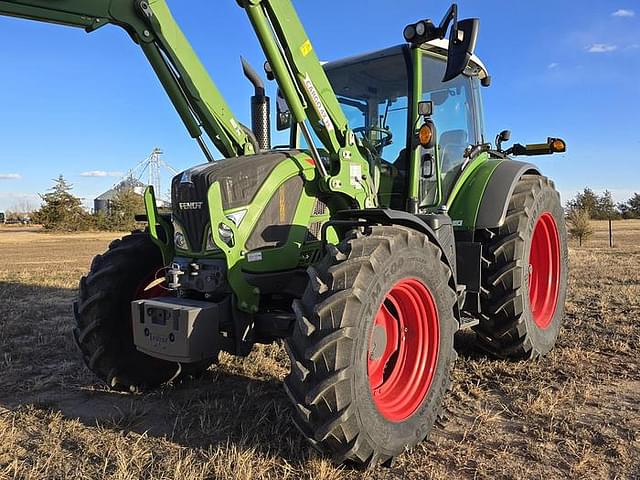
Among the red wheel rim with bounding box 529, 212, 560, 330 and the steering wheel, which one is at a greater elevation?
the steering wheel

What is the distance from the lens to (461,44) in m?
3.76

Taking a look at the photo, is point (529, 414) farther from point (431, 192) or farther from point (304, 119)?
point (304, 119)

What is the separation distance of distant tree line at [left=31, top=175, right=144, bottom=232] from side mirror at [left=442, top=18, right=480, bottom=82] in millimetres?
40656

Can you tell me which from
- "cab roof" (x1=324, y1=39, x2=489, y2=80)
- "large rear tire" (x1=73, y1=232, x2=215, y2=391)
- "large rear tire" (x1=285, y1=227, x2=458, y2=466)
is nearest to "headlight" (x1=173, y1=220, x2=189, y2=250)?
"large rear tire" (x1=73, y1=232, x2=215, y2=391)

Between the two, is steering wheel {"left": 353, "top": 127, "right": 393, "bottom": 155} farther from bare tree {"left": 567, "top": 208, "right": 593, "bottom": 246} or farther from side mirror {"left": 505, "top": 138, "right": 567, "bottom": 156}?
bare tree {"left": 567, "top": 208, "right": 593, "bottom": 246}

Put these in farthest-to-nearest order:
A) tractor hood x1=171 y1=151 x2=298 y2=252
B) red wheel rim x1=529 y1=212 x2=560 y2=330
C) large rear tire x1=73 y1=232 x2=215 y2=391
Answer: red wheel rim x1=529 y1=212 x2=560 y2=330, large rear tire x1=73 y1=232 x2=215 y2=391, tractor hood x1=171 y1=151 x2=298 y2=252

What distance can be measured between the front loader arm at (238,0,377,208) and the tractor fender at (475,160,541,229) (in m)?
1.12

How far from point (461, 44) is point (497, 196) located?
1.65 meters

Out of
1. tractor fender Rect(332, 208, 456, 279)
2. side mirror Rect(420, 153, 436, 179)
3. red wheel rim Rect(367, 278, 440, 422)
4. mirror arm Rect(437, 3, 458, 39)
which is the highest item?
mirror arm Rect(437, 3, 458, 39)

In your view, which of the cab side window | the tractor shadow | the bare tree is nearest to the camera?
the tractor shadow

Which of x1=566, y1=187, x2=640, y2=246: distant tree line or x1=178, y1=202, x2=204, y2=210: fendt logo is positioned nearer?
x1=178, y1=202, x2=204, y2=210: fendt logo

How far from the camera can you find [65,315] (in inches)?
291

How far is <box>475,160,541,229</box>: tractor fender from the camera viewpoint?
4.88 metres

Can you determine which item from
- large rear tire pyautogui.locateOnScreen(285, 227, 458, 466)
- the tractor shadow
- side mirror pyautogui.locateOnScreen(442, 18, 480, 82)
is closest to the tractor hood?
large rear tire pyautogui.locateOnScreen(285, 227, 458, 466)
